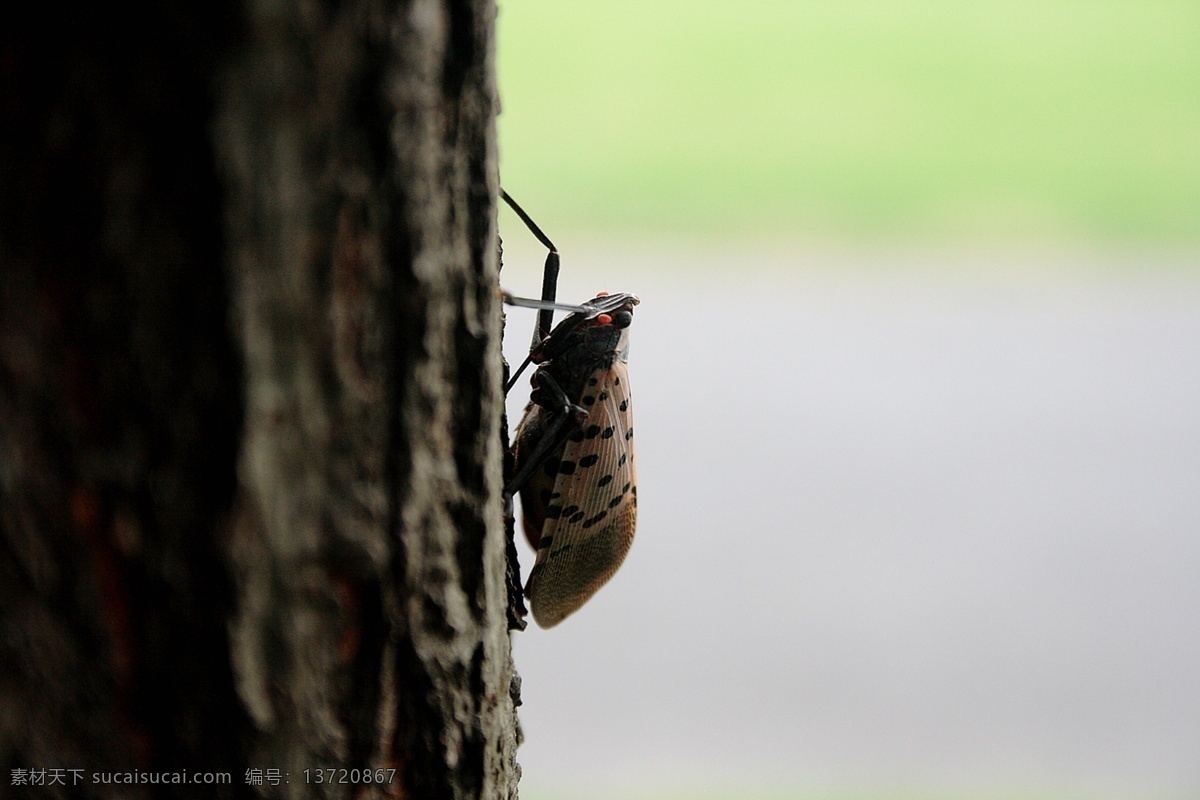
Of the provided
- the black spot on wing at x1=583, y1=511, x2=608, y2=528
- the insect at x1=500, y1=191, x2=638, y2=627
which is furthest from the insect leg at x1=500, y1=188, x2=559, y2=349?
the black spot on wing at x1=583, y1=511, x2=608, y2=528

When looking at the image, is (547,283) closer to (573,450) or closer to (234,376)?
(573,450)

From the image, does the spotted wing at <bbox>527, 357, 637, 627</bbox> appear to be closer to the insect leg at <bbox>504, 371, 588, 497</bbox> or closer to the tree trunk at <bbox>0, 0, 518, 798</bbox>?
the insect leg at <bbox>504, 371, 588, 497</bbox>

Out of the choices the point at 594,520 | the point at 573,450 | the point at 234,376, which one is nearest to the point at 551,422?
the point at 573,450

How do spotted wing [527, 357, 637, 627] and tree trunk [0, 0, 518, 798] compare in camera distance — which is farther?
spotted wing [527, 357, 637, 627]

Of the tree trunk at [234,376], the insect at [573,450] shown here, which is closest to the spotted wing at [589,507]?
the insect at [573,450]

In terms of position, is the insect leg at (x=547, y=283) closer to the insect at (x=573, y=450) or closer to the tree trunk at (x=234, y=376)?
the insect at (x=573, y=450)

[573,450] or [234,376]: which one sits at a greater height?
[573,450]
